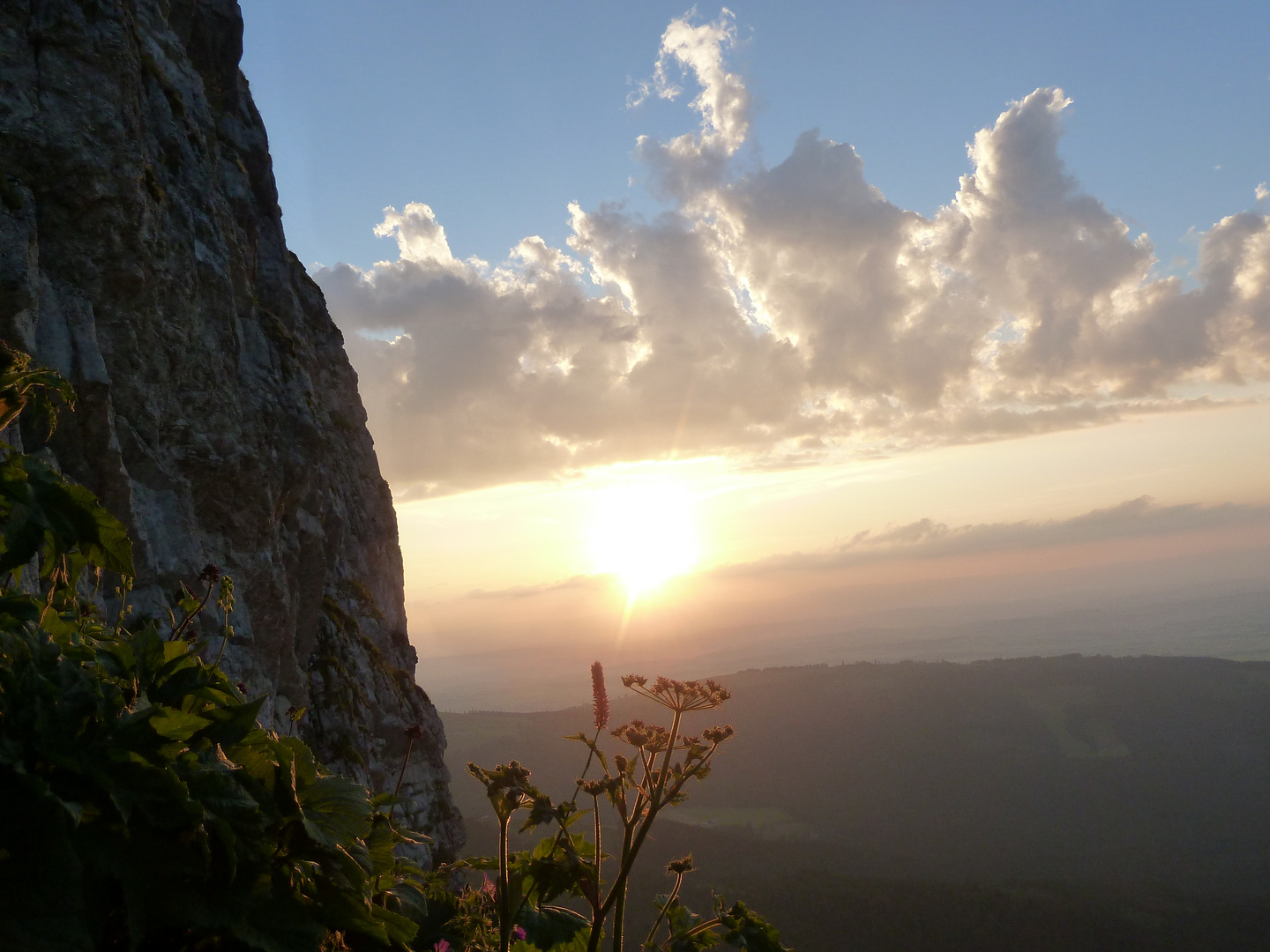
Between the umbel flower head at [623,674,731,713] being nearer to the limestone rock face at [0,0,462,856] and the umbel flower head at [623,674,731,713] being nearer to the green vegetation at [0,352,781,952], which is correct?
the green vegetation at [0,352,781,952]

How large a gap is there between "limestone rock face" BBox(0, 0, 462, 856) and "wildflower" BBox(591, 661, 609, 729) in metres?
10.8

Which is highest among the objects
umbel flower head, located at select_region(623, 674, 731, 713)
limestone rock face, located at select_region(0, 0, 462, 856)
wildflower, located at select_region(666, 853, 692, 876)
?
limestone rock face, located at select_region(0, 0, 462, 856)

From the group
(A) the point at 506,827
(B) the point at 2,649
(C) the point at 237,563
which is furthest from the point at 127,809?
(C) the point at 237,563

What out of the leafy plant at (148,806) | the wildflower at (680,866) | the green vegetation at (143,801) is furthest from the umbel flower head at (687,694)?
the leafy plant at (148,806)

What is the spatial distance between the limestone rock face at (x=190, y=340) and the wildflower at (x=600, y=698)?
10.8 meters

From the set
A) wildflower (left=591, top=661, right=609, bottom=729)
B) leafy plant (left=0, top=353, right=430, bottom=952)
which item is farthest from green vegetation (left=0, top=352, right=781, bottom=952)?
wildflower (left=591, top=661, right=609, bottom=729)

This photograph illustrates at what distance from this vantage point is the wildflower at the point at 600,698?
4.56m

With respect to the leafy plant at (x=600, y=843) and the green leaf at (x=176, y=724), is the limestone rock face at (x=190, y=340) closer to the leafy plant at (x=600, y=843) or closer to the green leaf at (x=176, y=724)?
the leafy plant at (x=600, y=843)

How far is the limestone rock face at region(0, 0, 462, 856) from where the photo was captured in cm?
1320

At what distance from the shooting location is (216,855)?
2.34 meters

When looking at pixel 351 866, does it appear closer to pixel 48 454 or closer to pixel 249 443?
pixel 48 454

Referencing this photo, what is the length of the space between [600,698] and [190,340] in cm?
1692

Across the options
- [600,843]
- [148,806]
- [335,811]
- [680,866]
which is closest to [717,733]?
[600,843]

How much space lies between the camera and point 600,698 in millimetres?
4617
